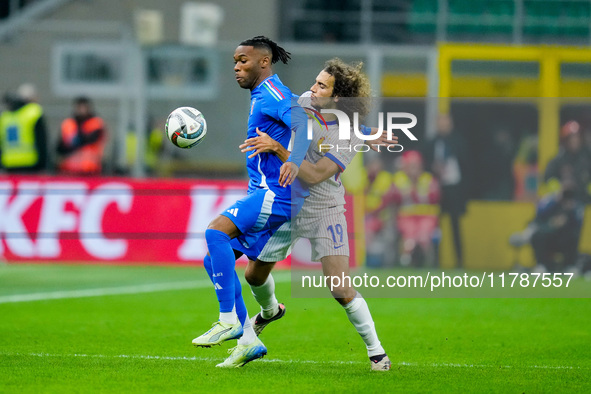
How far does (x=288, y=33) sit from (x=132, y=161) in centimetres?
786

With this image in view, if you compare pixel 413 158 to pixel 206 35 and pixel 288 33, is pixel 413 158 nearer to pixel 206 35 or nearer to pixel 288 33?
pixel 206 35

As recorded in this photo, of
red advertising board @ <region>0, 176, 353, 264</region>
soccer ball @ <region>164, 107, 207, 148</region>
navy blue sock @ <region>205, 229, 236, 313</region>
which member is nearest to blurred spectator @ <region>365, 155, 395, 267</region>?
red advertising board @ <region>0, 176, 353, 264</region>

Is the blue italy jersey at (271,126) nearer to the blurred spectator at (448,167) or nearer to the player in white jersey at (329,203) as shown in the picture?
the player in white jersey at (329,203)

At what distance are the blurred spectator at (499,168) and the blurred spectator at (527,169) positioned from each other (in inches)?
3.3

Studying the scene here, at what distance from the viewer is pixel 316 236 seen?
21.1ft

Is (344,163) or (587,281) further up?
(344,163)

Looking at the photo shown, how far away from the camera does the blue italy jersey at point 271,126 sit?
6445 mm

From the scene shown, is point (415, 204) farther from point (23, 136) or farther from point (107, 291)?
point (23, 136)

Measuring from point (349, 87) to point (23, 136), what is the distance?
9.31 m

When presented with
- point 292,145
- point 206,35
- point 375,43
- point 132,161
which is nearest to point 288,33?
point 375,43

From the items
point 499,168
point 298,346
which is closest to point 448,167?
point 499,168

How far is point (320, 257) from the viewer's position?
251 inches

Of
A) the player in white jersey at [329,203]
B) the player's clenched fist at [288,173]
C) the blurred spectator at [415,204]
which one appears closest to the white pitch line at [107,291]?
the blurred spectator at [415,204]

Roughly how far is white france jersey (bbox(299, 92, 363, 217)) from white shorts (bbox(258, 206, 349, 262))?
0.17ft
